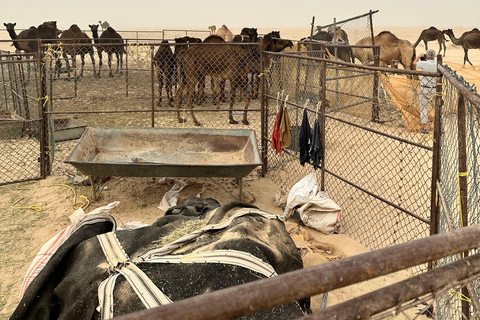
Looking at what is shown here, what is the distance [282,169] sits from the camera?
6910 millimetres

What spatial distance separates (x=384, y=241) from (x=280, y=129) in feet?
6.46

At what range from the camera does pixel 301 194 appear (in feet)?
16.5

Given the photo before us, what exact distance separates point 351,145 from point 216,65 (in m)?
3.48

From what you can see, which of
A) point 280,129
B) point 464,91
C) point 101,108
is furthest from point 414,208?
point 101,108

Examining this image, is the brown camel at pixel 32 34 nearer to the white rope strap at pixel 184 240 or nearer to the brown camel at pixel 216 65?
the brown camel at pixel 216 65

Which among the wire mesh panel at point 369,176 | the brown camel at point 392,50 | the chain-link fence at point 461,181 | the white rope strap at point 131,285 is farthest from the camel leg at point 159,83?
the white rope strap at point 131,285

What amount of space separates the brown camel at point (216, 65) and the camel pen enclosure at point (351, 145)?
1.07ft

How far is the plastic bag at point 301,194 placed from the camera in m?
5.02

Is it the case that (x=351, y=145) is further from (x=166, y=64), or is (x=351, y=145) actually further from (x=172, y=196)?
(x=166, y=64)

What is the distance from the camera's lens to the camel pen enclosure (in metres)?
2.45

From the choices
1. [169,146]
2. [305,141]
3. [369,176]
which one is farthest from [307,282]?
[369,176]

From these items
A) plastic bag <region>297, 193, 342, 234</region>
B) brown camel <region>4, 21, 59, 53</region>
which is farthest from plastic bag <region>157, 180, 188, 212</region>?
brown camel <region>4, 21, 59, 53</region>

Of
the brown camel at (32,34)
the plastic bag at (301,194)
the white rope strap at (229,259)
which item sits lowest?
the plastic bag at (301,194)

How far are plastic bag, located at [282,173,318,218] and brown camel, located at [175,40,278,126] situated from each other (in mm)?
3988
